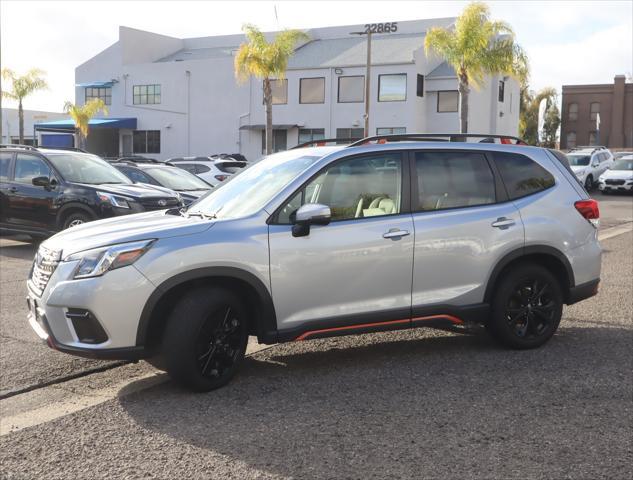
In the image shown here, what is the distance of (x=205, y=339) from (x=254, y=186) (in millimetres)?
1342

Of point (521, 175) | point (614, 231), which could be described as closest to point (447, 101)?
point (614, 231)

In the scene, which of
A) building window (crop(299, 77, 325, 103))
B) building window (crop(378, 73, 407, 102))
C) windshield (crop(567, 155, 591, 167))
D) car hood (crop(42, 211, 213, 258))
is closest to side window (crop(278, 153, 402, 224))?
car hood (crop(42, 211, 213, 258))

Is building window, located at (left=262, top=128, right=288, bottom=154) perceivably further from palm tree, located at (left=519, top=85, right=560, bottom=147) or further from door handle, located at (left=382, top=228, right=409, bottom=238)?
door handle, located at (left=382, top=228, right=409, bottom=238)

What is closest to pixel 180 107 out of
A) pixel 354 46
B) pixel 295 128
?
pixel 295 128

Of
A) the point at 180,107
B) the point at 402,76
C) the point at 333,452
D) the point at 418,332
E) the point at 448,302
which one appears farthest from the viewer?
the point at 180,107

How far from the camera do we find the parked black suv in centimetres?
1177

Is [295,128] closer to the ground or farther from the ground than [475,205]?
farther from the ground

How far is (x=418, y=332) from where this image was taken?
22.2 ft

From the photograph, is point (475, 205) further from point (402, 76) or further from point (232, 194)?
point (402, 76)

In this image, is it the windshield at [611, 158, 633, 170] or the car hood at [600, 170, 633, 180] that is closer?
the car hood at [600, 170, 633, 180]

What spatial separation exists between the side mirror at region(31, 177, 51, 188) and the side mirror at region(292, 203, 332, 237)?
830 cm

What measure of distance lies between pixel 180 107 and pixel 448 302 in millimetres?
→ 44590

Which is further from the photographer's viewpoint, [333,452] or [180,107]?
[180,107]

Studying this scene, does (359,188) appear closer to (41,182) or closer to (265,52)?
(41,182)
